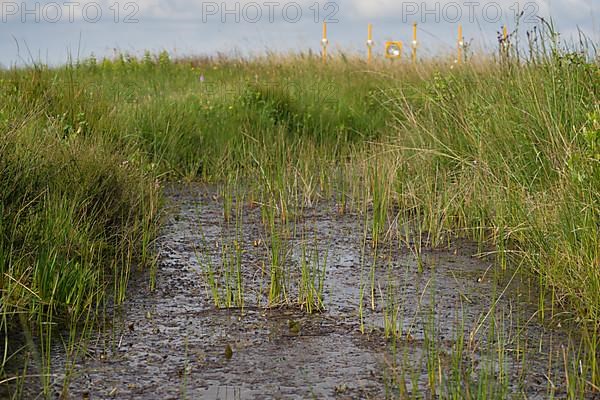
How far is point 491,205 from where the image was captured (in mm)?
5312

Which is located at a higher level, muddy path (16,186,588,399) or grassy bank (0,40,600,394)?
grassy bank (0,40,600,394)

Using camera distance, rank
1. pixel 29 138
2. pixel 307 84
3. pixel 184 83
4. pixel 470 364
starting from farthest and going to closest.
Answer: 1. pixel 184 83
2. pixel 307 84
3. pixel 29 138
4. pixel 470 364

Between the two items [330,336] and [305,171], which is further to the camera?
[305,171]

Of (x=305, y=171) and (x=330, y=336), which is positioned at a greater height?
(x=305, y=171)

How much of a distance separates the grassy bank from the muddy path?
0.69 ft

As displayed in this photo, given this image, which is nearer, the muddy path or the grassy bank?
the muddy path

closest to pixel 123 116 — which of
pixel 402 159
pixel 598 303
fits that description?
pixel 402 159

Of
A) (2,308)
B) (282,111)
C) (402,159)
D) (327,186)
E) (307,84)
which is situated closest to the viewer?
(2,308)

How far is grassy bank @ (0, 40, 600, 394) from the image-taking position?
396 centimetres

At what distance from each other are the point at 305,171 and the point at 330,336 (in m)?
3.10

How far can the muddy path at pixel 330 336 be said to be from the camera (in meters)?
3.06

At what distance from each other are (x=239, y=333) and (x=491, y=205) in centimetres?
228

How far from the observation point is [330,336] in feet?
11.8

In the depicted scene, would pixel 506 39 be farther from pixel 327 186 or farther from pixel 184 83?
pixel 184 83
